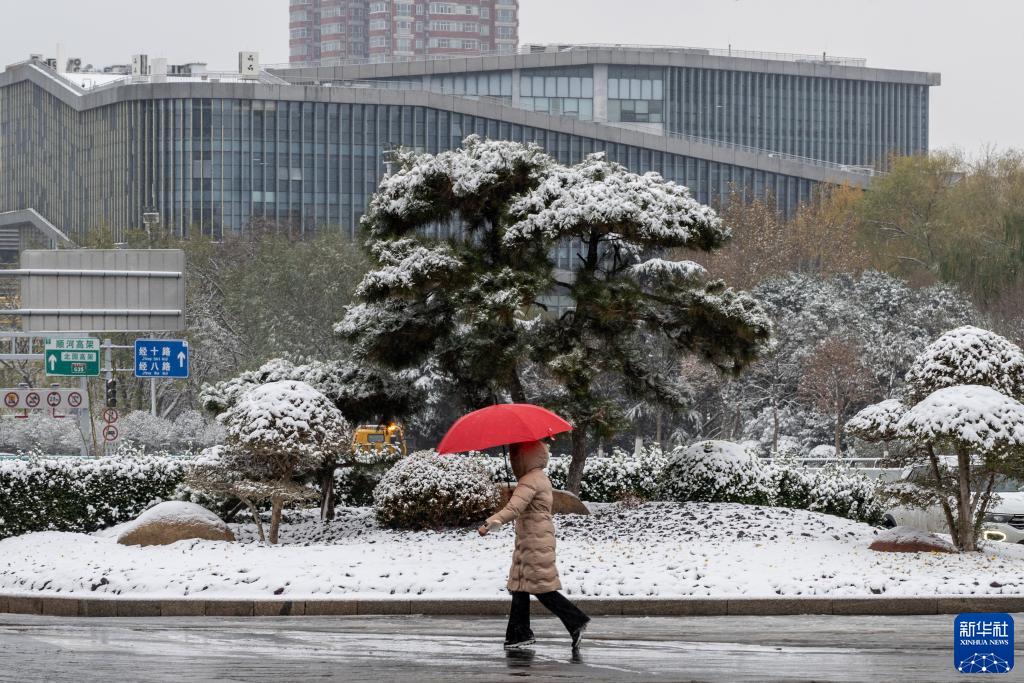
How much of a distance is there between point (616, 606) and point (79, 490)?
33.3 feet

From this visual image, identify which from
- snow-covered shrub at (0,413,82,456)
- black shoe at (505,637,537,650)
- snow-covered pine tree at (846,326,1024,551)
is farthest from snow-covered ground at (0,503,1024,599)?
snow-covered shrub at (0,413,82,456)

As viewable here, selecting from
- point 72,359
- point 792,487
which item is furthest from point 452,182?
point 72,359

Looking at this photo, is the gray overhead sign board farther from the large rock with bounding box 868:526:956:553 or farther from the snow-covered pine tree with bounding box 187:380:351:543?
the large rock with bounding box 868:526:956:553

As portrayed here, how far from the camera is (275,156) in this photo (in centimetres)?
11738

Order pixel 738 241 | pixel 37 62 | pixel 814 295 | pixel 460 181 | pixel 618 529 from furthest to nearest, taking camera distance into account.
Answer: pixel 37 62 < pixel 738 241 < pixel 814 295 < pixel 460 181 < pixel 618 529

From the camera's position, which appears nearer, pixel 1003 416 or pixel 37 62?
pixel 1003 416

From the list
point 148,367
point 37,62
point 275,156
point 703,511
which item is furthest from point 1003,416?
point 37,62

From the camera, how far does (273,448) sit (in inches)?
894

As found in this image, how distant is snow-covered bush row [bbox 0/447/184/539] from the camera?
23.8 meters

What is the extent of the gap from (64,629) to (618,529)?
9076 mm

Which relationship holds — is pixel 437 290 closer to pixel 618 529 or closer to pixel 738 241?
pixel 618 529

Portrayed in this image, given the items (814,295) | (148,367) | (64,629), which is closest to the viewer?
(64,629)

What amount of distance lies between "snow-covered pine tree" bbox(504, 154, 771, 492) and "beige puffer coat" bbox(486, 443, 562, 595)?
1089 centimetres

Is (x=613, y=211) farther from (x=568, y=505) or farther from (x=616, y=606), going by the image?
(x=616, y=606)
